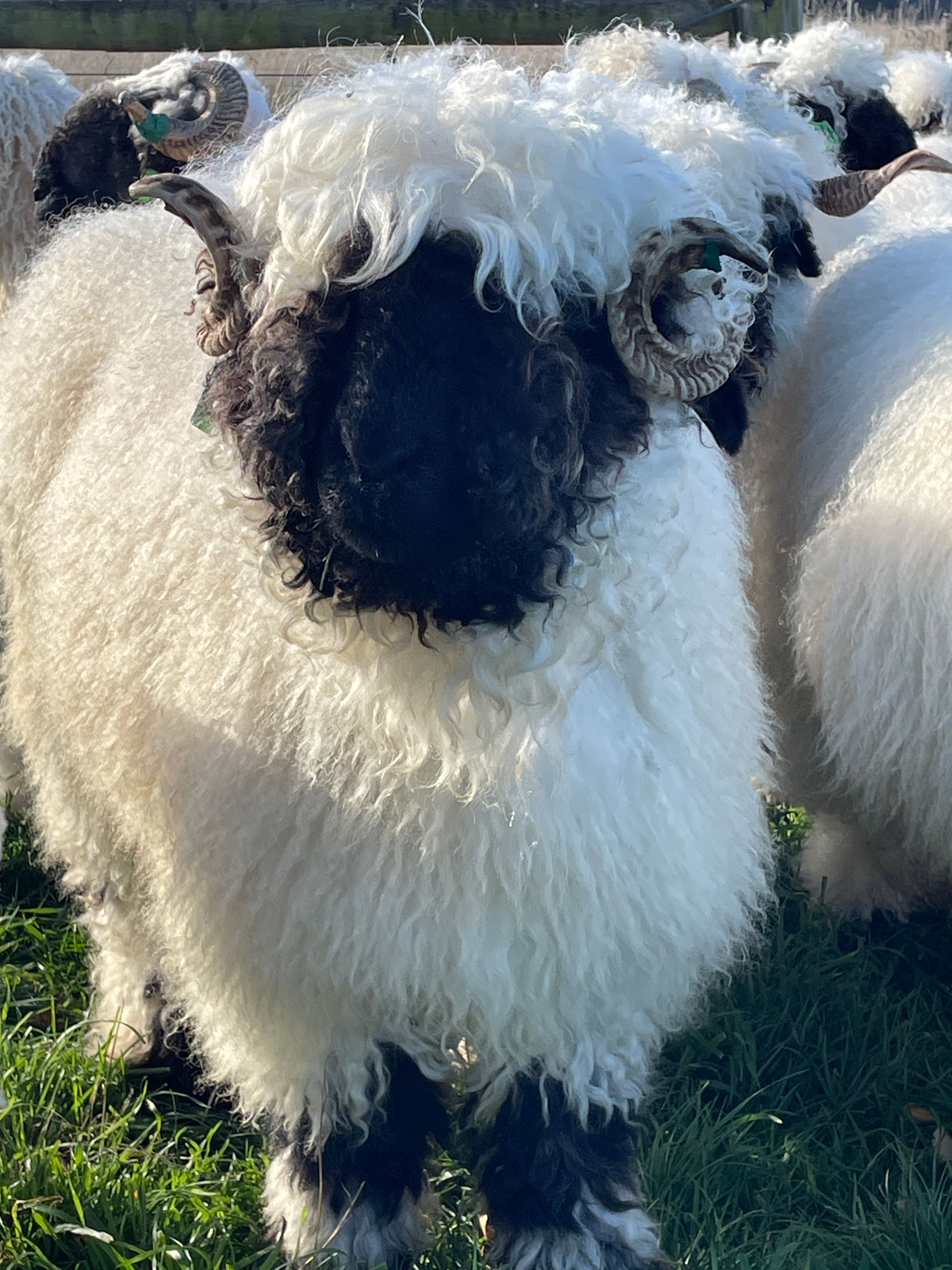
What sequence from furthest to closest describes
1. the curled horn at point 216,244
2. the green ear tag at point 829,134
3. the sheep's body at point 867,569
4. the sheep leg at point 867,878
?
1. the green ear tag at point 829,134
2. the sheep leg at point 867,878
3. the sheep's body at point 867,569
4. the curled horn at point 216,244

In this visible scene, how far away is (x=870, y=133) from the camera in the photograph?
3875mm

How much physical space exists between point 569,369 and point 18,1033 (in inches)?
78.0

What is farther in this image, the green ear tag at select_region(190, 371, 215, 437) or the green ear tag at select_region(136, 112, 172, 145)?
the green ear tag at select_region(136, 112, 172, 145)

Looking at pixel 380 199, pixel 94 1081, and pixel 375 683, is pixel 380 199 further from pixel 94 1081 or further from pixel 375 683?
A: pixel 94 1081

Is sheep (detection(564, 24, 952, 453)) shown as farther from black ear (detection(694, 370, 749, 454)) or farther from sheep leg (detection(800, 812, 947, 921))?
sheep leg (detection(800, 812, 947, 921))

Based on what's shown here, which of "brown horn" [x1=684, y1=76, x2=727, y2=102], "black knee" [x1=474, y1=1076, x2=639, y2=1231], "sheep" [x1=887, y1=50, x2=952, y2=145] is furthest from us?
"sheep" [x1=887, y1=50, x2=952, y2=145]

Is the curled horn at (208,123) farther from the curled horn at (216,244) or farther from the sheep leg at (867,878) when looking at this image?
the sheep leg at (867,878)

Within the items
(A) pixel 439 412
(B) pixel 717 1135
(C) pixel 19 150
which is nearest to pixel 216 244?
(A) pixel 439 412

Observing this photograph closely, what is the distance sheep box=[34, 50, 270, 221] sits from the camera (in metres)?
3.54

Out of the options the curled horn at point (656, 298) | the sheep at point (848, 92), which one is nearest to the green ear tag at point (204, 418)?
the curled horn at point (656, 298)

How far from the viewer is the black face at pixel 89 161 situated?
3713 mm

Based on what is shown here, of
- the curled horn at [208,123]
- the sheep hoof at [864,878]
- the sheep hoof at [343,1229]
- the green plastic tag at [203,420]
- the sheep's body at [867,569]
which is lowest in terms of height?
the sheep hoof at [864,878]

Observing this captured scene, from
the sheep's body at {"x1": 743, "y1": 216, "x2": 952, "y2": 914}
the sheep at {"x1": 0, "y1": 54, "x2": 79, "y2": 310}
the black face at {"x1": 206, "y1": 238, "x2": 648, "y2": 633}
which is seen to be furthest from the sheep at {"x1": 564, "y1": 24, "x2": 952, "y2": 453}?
the sheep at {"x1": 0, "y1": 54, "x2": 79, "y2": 310}

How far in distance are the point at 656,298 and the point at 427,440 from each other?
0.34 meters
